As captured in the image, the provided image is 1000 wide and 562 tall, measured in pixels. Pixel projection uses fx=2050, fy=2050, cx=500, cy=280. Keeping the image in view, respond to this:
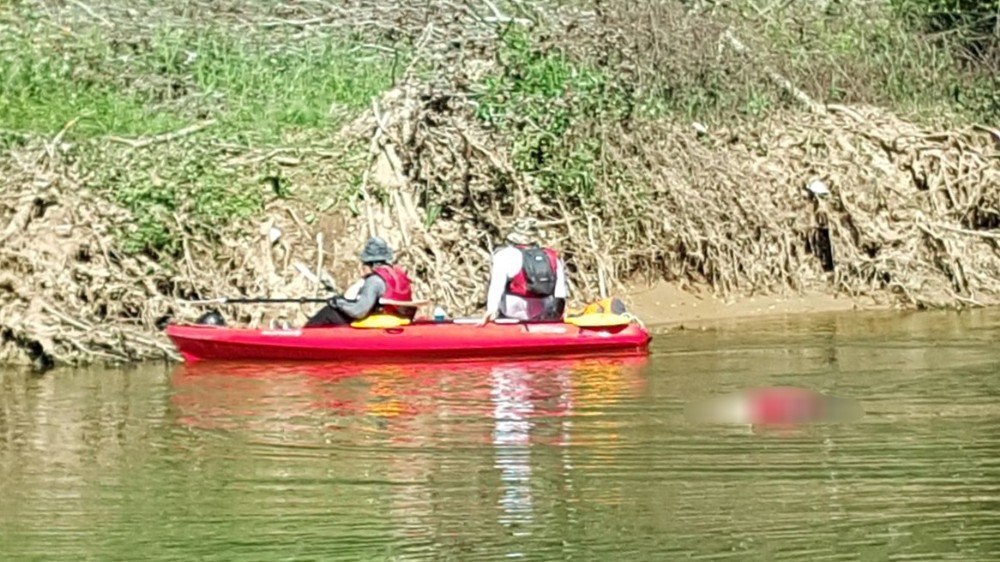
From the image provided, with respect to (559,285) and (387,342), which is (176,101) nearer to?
(387,342)

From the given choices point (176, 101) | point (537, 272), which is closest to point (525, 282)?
point (537, 272)

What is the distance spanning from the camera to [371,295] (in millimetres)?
17609

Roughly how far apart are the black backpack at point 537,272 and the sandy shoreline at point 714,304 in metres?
2.87

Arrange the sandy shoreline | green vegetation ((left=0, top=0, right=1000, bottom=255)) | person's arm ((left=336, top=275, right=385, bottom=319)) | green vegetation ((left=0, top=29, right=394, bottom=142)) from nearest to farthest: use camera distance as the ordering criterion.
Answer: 1. person's arm ((left=336, top=275, right=385, bottom=319))
2. green vegetation ((left=0, top=0, right=1000, bottom=255))
3. the sandy shoreline
4. green vegetation ((left=0, top=29, right=394, bottom=142))

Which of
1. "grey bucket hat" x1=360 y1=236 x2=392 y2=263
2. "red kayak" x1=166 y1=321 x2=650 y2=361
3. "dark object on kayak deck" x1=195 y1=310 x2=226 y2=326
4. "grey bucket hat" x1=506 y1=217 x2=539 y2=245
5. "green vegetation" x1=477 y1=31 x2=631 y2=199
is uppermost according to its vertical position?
"green vegetation" x1=477 y1=31 x2=631 y2=199

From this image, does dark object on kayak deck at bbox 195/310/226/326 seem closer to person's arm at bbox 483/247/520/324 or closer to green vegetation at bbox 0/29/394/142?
person's arm at bbox 483/247/520/324

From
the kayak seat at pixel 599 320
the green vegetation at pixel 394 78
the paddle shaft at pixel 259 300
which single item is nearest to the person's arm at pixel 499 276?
the kayak seat at pixel 599 320

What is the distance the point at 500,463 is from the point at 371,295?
6.13 m

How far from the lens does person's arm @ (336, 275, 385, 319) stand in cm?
1755

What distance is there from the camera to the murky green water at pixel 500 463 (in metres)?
9.58

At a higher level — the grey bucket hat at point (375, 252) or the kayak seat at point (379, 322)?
the grey bucket hat at point (375, 252)

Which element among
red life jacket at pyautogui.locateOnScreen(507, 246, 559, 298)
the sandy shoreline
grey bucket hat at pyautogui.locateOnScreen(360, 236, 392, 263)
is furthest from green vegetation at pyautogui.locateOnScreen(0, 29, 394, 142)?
red life jacket at pyautogui.locateOnScreen(507, 246, 559, 298)

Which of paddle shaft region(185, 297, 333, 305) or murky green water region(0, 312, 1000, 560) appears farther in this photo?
paddle shaft region(185, 297, 333, 305)

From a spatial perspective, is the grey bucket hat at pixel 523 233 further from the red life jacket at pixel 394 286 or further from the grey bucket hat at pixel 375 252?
the grey bucket hat at pixel 375 252
